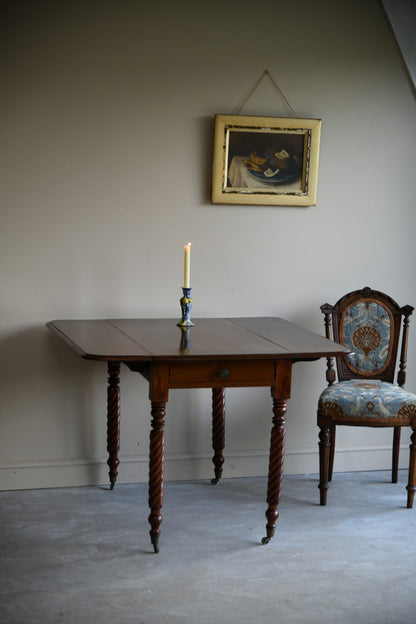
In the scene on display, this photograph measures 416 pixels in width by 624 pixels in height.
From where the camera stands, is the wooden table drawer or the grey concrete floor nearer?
the grey concrete floor

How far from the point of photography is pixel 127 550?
133 inches

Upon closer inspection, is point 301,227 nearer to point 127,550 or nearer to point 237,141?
point 237,141

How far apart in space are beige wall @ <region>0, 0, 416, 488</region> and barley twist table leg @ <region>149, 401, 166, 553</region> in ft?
2.90

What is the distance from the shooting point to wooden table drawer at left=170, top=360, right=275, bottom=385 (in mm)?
3266

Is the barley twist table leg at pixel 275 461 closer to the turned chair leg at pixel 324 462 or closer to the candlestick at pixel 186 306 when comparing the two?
the turned chair leg at pixel 324 462

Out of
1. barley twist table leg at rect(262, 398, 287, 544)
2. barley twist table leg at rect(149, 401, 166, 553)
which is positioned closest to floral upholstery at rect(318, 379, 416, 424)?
barley twist table leg at rect(262, 398, 287, 544)

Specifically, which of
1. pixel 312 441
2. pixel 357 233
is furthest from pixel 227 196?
pixel 312 441

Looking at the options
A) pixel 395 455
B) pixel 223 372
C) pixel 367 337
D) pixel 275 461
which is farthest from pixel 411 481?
pixel 223 372

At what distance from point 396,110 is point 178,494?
7.31ft

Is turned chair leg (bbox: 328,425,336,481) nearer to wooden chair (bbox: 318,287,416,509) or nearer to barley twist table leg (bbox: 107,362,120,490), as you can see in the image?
wooden chair (bbox: 318,287,416,509)

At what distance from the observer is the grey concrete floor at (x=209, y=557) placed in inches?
114

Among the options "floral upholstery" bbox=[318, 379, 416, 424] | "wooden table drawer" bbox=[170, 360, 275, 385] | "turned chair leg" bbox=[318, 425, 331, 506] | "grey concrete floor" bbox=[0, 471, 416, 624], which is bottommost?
"grey concrete floor" bbox=[0, 471, 416, 624]

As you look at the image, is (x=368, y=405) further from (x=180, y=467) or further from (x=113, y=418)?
(x=113, y=418)

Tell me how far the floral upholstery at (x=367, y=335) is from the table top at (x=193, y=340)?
35 cm
